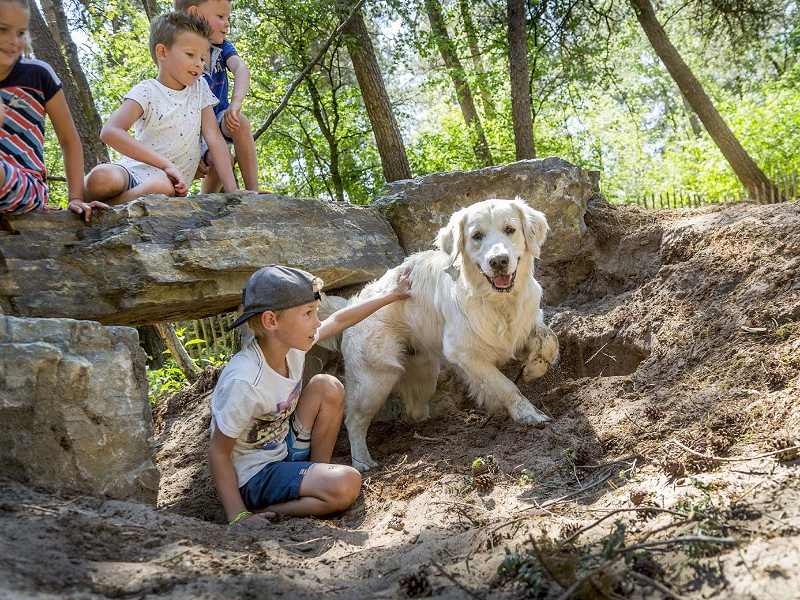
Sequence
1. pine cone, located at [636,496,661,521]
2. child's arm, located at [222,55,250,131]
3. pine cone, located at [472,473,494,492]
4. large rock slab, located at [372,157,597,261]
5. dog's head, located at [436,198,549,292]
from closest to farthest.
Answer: pine cone, located at [636,496,661,521], pine cone, located at [472,473,494,492], dog's head, located at [436,198,549,292], child's arm, located at [222,55,250,131], large rock slab, located at [372,157,597,261]

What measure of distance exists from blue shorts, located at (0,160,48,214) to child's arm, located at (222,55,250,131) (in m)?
1.54

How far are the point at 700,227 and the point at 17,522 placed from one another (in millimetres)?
5060

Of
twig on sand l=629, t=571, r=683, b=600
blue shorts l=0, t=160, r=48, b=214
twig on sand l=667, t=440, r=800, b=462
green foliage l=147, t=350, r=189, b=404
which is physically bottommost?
twig on sand l=629, t=571, r=683, b=600

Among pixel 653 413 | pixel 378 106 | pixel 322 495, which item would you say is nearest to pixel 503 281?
pixel 653 413

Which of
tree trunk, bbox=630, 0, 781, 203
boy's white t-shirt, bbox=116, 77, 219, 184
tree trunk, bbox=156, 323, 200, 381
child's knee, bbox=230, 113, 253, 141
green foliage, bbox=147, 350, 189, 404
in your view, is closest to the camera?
boy's white t-shirt, bbox=116, 77, 219, 184

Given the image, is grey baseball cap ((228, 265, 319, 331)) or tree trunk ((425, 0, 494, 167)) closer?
grey baseball cap ((228, 265, 319, 331))

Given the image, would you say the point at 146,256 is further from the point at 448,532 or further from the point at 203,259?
the point at 448,532

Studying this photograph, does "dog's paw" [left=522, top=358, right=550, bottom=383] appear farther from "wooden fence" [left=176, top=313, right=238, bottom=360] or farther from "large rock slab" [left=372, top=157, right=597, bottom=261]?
"wooden fence" [left=176, top=313, right=238, bottom=360]

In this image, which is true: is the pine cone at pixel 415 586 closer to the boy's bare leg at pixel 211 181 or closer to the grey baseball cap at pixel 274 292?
the grey baseball cap at pixel 274 292

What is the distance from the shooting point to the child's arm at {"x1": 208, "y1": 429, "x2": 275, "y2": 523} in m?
3.42

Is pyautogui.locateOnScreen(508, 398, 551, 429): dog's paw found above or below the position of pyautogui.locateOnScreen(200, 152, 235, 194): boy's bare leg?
below

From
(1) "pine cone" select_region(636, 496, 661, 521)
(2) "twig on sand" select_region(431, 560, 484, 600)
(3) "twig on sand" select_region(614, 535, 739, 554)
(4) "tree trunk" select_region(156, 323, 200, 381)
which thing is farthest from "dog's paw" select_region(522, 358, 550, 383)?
(4) "tree trunk" select_region(156, 323, 200, 381)

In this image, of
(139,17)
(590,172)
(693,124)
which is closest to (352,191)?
(590,172)

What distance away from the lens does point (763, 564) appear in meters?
1.79
